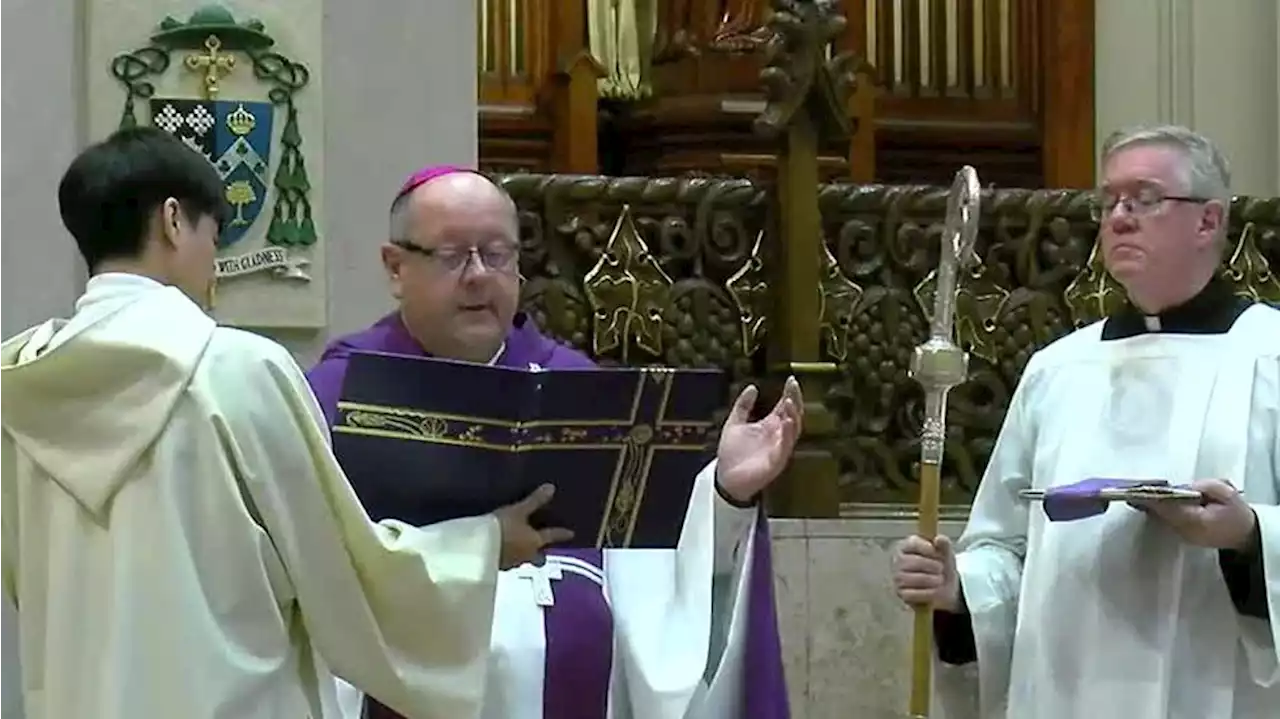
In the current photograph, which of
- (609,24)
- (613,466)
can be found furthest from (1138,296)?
(609,24)

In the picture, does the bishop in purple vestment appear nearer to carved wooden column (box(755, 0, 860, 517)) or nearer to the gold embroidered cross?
the gold embroidered cross

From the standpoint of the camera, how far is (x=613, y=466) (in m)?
3.44

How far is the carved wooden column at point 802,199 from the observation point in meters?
6.25

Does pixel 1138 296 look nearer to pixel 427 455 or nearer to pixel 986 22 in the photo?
pixel 427 455

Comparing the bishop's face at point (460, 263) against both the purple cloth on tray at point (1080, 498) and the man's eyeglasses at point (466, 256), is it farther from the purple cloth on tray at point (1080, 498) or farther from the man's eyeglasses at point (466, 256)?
the purple cloth on tray at point (1080, 498)

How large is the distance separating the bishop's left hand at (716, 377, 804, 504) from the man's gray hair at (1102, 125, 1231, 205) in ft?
2.70

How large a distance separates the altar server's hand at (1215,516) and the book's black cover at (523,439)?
0.86 m

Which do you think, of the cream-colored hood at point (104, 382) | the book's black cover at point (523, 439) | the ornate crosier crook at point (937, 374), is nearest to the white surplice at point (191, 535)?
the cream-colored hood at point (104, 382)

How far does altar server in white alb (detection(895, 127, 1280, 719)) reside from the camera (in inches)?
156

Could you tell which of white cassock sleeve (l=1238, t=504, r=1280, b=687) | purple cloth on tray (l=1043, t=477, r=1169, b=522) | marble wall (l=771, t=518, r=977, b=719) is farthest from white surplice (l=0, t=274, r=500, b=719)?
marble wall (l=771, t=518, r=977, b=719)

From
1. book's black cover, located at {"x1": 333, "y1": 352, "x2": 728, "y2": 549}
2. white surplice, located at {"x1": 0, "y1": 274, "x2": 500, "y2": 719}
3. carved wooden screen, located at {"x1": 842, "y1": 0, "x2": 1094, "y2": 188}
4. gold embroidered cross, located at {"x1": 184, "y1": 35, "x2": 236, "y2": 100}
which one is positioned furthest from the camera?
Answer: carved wooden screen, located at {"x1": 842, "y1": 0, "x2": 1094, "y2": 188}

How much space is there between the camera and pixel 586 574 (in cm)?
401

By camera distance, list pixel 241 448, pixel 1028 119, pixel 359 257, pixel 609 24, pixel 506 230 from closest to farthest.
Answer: pixel 241 448 < pixel 506 230 < pixel 359 257 < pixel 609 24 < pixel 1028 119

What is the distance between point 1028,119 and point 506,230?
5.73 meters
